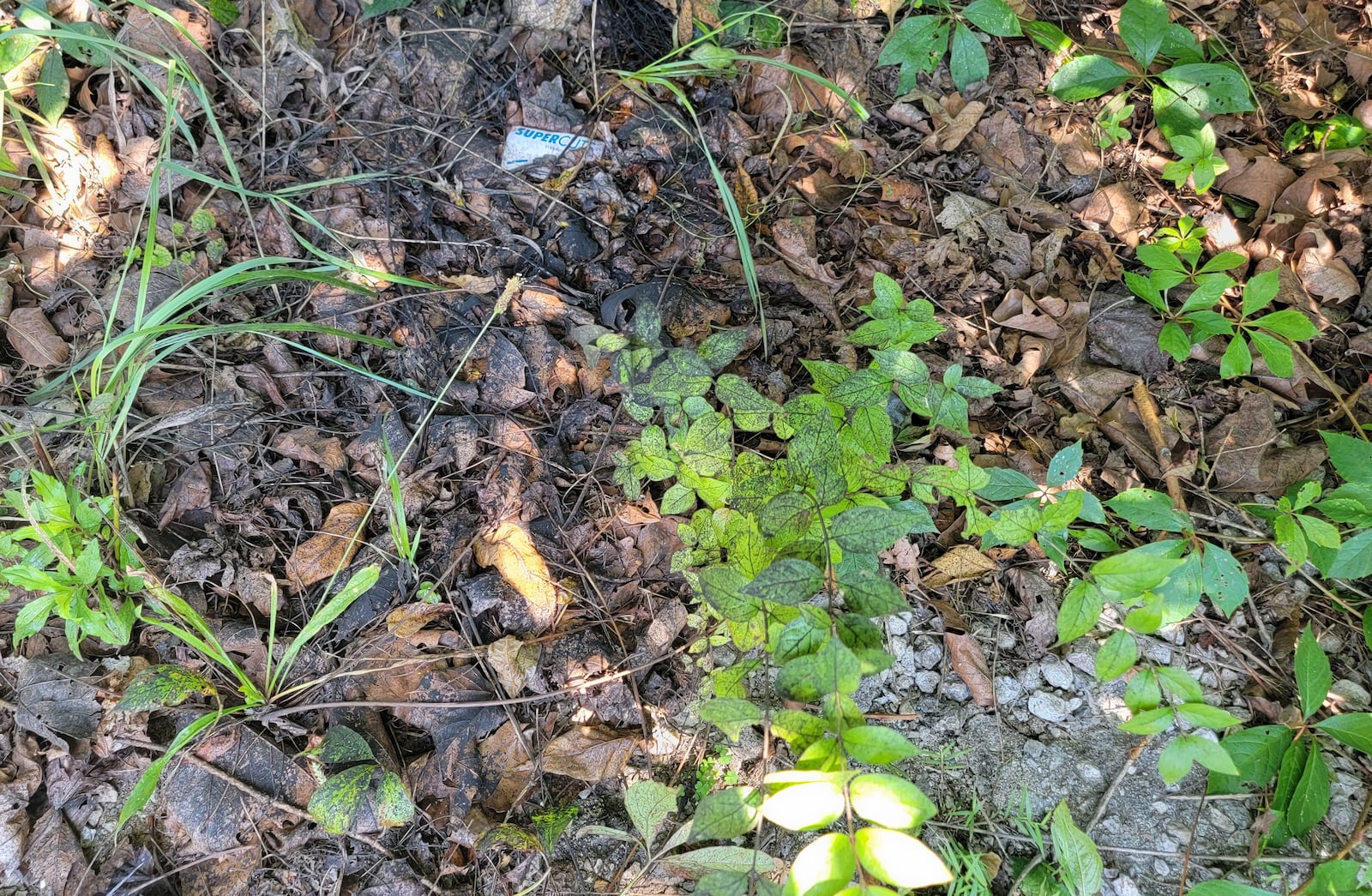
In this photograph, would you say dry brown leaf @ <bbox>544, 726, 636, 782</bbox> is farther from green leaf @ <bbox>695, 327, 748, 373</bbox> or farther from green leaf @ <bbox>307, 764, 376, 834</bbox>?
green leaf @ <bbox>695, 327, 748, 373</bbox>

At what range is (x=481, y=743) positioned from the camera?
1.63 m

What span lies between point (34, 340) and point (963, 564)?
97.1 inches

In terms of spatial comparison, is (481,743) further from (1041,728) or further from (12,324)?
(12,324)

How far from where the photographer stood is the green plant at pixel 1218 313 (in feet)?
5.26

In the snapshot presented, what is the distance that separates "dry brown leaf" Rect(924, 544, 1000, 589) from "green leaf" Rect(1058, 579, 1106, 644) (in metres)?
0.39

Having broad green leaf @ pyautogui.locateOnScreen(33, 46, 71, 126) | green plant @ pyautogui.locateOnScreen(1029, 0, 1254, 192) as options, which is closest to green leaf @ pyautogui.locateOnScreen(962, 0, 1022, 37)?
green plant @ pyautogui.locateOnScreen(1029, 0, 1254, 192)

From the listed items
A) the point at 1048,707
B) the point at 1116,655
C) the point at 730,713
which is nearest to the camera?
the point at 730,713

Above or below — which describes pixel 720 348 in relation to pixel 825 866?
above

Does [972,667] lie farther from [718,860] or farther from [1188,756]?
[718,860]

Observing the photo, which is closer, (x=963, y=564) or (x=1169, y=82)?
→ (x=963, y=564)

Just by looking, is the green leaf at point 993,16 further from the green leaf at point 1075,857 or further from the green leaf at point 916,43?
the green leaf at point 1075,857

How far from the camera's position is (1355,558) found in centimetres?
148

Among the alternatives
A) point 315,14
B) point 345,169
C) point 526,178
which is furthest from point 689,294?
point 315,14

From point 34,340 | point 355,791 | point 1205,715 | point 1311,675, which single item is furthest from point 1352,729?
point 34,340
